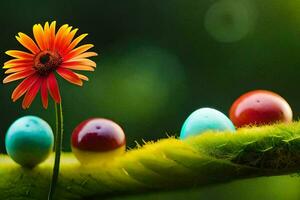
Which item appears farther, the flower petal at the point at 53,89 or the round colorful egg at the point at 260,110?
the round colorful egg at the point at 260,110

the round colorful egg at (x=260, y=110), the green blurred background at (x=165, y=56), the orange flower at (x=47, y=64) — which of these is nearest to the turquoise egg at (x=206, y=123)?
the round colorful egg at (x=260, y=110)

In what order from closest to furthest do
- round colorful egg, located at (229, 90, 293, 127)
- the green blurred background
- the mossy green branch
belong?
1. the mossy green branch
2. round colorful egg, located at (229, 90, 293, 127)
3. the green blurred background

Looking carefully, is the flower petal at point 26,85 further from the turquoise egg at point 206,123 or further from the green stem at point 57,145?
the turquoise egg at point 206,123

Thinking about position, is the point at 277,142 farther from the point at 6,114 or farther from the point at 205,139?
the point at 6,114

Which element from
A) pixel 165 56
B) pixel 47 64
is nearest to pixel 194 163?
pixel 47 64

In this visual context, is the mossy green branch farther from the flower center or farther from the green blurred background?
the green blurred background

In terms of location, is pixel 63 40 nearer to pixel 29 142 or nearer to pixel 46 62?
pixel 46 62

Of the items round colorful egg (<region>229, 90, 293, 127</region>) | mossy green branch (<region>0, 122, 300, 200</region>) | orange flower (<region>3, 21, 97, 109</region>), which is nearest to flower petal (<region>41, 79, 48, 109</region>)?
orange flower (<region>3, 21, 97, 109</region>)
